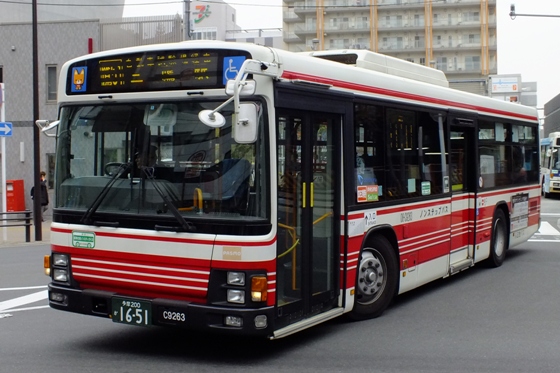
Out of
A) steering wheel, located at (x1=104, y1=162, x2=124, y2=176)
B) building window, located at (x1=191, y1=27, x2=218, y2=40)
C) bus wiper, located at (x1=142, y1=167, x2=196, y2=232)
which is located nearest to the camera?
bus wiper, located at (x1=142, y1=167, x2=196, y2=232)

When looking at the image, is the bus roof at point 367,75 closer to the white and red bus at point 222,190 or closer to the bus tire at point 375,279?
the white and red bus at point 222,190

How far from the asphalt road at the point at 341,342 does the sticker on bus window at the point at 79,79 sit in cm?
263

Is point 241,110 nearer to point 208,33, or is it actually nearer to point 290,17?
A: point 290,17

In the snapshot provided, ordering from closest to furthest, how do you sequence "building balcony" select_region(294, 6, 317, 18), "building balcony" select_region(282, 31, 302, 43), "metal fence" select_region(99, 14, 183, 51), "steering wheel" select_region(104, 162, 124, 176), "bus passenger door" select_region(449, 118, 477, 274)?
"steering wheel" select_region(104, 162, 124, 176) < "bus passenger door" select_region(449, 118, 477, 274) < "metal fence" select_region(99, 14, 183, 51) < "building balcony" select_region(294, 6, 317, 18) < "building balcony" select_region(282, 31, 302, 43)

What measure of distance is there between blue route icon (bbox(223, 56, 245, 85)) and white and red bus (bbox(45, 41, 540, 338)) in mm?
20

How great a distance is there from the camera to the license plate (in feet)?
22.6

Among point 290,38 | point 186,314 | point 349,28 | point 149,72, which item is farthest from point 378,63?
point 290,38

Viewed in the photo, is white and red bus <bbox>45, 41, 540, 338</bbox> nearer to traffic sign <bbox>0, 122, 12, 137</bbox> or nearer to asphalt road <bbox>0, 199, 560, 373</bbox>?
asphalt road <bbox>0, 199, 560, 373</bbox>

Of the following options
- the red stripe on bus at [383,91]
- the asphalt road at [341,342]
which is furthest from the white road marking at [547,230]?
the asphalt road at [341,342]

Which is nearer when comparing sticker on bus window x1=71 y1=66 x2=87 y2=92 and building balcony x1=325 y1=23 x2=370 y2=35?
sticker on bus window x1=71 y1=66 x2=87 y2=92

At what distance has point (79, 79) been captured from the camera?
764 centimetres

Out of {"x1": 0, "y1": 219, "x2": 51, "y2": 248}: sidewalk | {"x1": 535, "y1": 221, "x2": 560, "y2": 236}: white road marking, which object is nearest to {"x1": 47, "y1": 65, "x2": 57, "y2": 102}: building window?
{"x1": 0, "y1": 219, "x2": 51, "y2": 248}: sidewalk

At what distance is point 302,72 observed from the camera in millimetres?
7445

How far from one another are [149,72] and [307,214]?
2.05 metres
